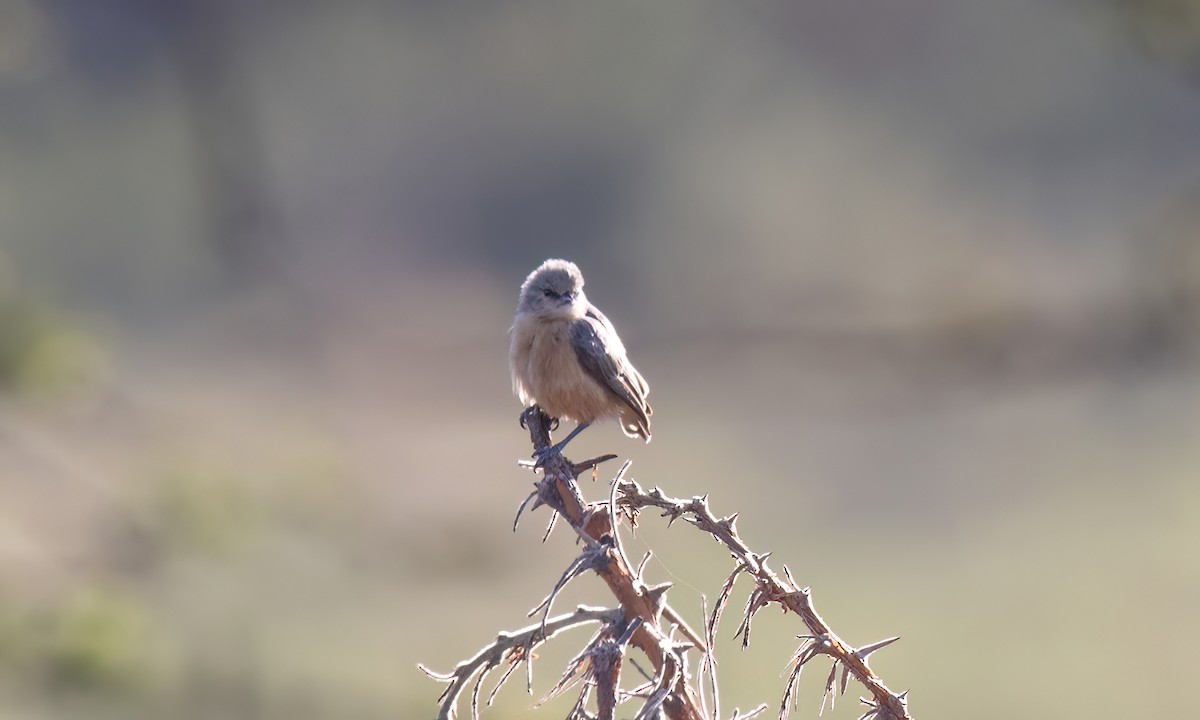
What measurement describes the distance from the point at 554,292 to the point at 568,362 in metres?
0.39

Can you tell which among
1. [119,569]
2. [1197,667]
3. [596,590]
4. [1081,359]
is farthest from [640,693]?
[1081,359]

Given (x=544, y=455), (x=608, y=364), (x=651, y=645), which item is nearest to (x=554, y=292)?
(x=608, y=364)

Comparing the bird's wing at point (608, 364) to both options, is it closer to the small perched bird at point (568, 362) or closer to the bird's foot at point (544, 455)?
the small perched bird at point (568, 362)

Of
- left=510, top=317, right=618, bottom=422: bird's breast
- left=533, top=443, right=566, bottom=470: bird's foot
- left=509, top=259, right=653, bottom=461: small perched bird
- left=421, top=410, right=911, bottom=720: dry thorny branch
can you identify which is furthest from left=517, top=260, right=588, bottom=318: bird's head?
left=421, top=410, right=911, bottom=720: dry thorny branch

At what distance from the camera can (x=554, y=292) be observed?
399 cm

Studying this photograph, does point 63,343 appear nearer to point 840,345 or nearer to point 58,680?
point 58,680

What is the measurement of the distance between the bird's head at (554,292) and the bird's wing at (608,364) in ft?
0.22

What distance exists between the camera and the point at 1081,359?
12969mm

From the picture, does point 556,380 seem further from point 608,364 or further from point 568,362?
point 608,364

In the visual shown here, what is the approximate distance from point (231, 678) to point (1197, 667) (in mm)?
7871

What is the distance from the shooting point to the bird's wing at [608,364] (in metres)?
3.72

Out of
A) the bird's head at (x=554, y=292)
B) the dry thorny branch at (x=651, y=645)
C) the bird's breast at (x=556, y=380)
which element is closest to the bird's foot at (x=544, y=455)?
the dry thorny branch at (x=651, y=645)

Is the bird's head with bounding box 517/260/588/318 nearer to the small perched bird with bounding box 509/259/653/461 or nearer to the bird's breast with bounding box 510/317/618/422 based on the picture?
the small perched bird with bounding box 509/259/653/461

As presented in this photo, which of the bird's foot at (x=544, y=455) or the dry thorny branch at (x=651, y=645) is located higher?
the bird's foot at (x=544, y=455)
